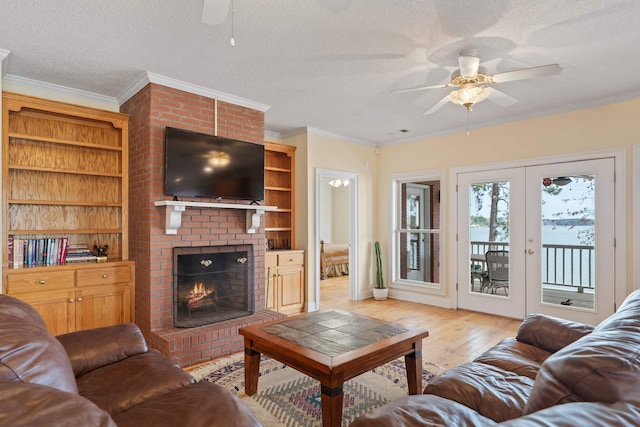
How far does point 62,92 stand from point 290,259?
3.13 metres

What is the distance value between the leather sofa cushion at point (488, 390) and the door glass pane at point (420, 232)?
12.2 feet

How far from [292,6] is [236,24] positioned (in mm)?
448

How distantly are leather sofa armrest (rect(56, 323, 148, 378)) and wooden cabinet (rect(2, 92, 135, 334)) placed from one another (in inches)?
58.8

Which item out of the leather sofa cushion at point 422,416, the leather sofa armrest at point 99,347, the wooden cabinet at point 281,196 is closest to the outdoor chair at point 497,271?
the wooden cabinet at point 281,196

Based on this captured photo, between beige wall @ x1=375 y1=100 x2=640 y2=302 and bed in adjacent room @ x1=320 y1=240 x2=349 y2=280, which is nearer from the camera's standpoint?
beige wall @ x1=375 y1=100 x2=640 y2=302

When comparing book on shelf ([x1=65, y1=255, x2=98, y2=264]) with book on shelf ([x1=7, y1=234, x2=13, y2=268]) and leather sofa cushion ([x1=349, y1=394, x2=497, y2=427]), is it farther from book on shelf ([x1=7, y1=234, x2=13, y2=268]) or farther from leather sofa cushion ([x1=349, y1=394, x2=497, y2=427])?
leather sofa cushion ([x1=349, y1=394, x2=497, y2=427])

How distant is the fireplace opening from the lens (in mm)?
3541

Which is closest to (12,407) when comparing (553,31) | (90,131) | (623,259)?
(553,31)

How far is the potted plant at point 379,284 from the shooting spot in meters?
5.80

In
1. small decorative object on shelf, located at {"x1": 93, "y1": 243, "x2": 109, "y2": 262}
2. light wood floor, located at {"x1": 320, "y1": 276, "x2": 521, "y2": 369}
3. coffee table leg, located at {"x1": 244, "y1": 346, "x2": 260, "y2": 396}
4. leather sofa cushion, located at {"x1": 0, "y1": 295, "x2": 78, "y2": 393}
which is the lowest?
light wood floor, located at {"x1": 320, "y1": 276, "x2": 521, "y2": 369}

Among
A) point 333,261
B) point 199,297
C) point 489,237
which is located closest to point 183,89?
point 199,297

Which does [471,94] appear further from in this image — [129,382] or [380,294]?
[380,294]

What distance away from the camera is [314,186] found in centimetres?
516

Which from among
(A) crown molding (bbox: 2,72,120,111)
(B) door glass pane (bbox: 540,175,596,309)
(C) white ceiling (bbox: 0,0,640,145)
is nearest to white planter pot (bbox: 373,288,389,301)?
(B) door glass pane (bbox: 540,175,596,309)
